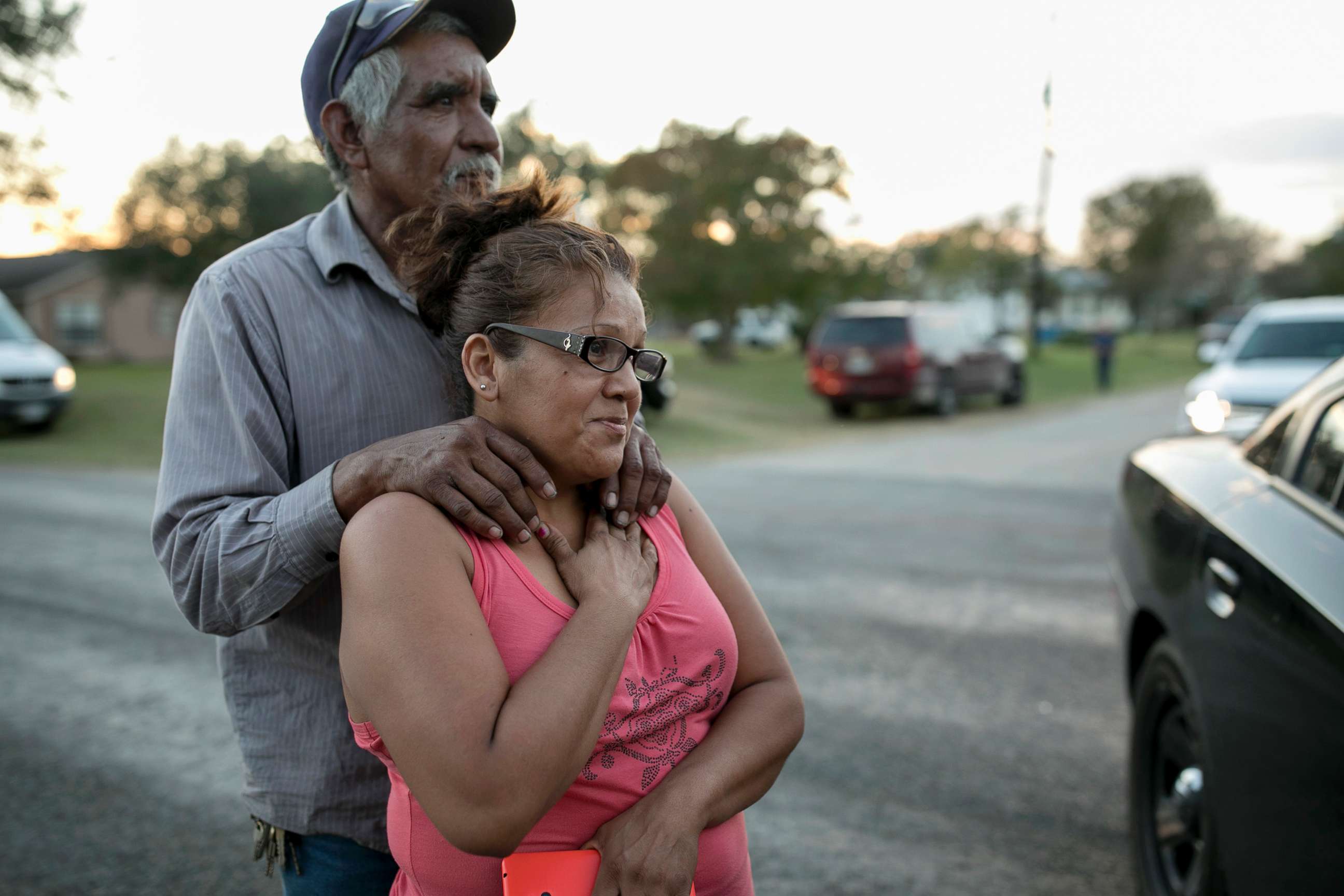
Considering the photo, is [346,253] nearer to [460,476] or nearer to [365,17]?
[365,17]

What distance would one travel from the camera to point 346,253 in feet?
6.57

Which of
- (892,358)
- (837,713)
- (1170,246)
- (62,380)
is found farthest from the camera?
(1170,246)

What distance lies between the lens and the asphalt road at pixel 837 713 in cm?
369

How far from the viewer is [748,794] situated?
6.04ft

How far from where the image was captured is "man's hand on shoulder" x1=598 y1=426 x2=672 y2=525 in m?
1.86

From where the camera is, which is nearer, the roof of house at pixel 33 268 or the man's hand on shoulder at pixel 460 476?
the man's hand on shoulder at pixel 460 476

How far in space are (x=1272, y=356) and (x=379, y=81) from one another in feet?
35.7

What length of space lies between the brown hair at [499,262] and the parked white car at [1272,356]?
8519mm

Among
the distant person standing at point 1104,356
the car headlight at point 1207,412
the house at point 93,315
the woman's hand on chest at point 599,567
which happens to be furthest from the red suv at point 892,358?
the house at point 93,315

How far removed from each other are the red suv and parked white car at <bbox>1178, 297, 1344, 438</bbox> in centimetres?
775

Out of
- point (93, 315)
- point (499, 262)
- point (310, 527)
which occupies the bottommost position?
point (93, 315)

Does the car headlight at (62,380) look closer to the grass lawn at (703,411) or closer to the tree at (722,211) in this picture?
the grass lawn at (703,411)

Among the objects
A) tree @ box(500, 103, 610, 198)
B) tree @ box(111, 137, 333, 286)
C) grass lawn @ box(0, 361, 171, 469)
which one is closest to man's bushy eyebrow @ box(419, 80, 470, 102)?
grass lawn @ box(0, 361, 171, 469)

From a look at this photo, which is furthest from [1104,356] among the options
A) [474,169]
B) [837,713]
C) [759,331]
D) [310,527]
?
[310,527]
